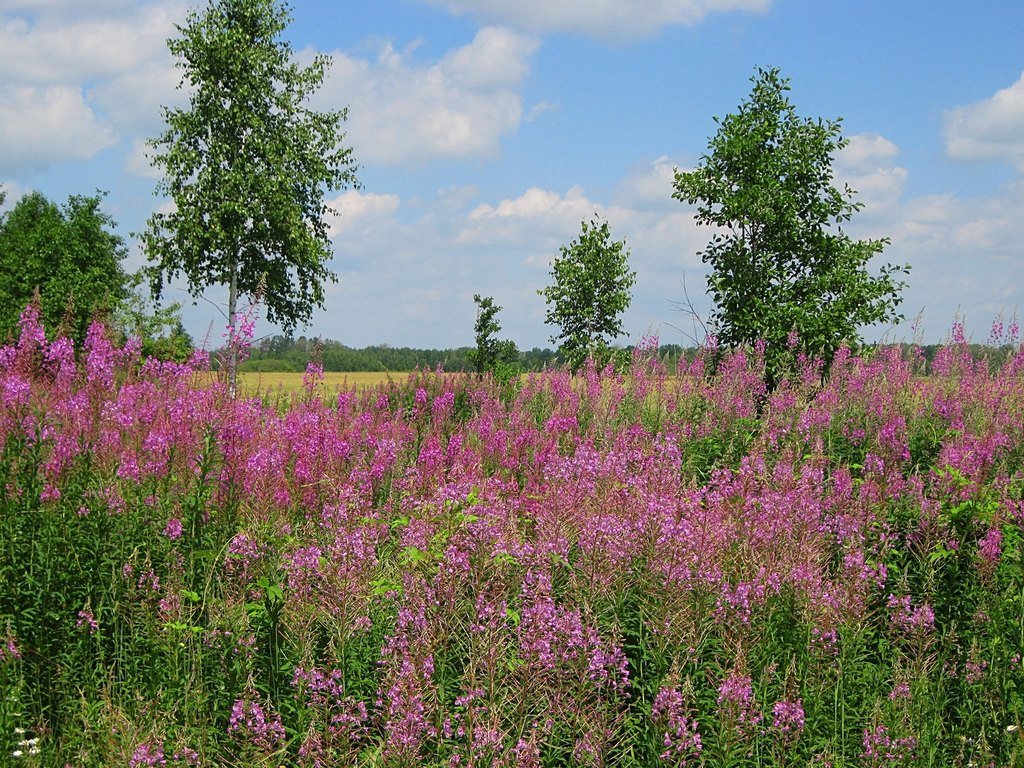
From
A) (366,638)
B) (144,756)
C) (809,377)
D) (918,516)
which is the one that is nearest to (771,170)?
(809,377)

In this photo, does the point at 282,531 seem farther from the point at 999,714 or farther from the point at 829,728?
the point at 999,714

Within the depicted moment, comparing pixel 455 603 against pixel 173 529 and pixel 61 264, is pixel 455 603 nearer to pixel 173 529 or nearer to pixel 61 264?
pixel 173 529

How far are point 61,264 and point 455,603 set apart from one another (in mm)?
50820

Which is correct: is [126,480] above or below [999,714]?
above

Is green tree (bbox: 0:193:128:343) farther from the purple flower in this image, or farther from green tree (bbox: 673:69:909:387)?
the purple flower

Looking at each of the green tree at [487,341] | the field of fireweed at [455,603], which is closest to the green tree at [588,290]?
the green tree at [487,341]

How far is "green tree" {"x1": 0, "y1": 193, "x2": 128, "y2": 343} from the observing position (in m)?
45.9

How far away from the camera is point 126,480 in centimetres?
616

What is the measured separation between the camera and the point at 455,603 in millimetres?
4492

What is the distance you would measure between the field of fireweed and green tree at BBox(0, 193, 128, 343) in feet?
138

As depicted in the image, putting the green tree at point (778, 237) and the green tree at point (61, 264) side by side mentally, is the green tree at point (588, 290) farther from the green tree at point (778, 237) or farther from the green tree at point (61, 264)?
the green tree at point (61, 264)

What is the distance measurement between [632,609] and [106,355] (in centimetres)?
517

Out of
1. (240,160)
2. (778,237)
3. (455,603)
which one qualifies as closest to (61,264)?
(240,160)

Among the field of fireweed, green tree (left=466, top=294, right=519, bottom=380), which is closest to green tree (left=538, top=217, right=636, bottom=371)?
green tree (left=466, top=294, right=519, bottom=380)
